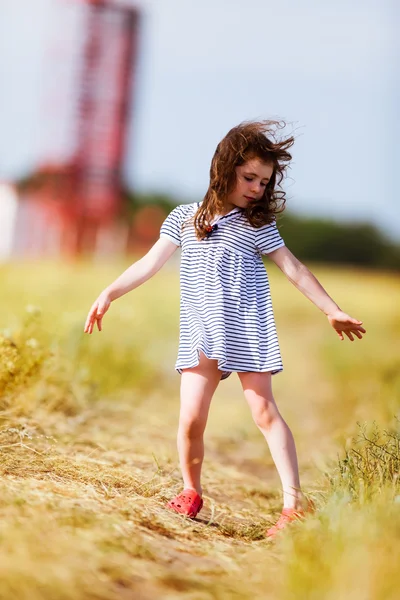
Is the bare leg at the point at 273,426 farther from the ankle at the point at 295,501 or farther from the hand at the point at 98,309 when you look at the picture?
the hand at the point at 98,309

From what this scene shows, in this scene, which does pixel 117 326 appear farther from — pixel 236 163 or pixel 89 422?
pixel 236 163

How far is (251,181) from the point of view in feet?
8.59

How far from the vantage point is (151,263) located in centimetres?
270

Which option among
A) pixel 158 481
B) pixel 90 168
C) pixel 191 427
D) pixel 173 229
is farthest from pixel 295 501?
pixel 90 168

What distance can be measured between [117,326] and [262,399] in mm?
4099

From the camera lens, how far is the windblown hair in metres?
2.61

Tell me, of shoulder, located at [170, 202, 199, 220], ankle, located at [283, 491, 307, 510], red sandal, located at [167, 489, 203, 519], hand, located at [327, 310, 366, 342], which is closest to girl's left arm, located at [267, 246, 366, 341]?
hand, located at [327, 310, 366, 342]

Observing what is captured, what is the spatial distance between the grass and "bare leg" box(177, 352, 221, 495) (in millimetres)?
161

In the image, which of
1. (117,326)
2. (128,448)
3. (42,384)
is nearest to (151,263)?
(128,448)

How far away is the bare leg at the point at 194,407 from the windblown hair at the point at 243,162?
0.42 meters

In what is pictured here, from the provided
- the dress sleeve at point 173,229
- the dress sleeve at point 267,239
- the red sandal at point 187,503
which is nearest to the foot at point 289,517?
the red sandal at point 187,503

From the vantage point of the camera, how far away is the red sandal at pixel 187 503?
2.55m

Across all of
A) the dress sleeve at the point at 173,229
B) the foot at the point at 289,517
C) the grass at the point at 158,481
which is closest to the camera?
the grass at the point at 158,481

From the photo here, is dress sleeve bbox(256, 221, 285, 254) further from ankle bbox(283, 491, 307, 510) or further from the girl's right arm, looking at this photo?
ankle bbox(283, 491, 307, 510)
